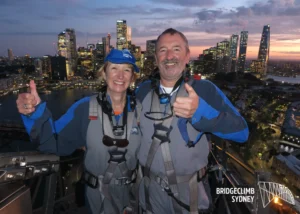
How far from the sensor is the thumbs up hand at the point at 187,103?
1.51 metres

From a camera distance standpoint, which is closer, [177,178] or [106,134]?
[177,178]

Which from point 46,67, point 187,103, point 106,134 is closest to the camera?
point 187,103

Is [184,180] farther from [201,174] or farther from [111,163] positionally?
[111,163]

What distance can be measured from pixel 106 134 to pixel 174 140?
0.65 m

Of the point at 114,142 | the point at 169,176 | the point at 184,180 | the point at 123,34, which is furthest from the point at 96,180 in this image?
the point at 123,34

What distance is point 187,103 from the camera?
1.52 metres

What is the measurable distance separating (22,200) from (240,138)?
1.67m

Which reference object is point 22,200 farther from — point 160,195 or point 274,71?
point 274,71

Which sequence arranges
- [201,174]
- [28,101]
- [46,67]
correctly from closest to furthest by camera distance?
[28,101] → [201,174] → [46,67]

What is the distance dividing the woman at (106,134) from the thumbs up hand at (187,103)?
70 cm

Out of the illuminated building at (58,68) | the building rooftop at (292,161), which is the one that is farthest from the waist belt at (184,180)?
the illuminated building at (58,68)

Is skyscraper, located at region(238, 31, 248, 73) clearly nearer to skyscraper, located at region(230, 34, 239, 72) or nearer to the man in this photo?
skyscraper, located at region(230, 34, 239, 72)

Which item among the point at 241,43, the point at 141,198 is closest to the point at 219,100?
the point at 141,198

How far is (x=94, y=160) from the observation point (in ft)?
6.86
